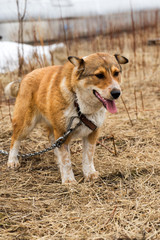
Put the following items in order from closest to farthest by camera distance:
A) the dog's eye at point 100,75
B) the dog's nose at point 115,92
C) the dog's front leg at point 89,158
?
the dog's nose at point 115,92
the dog's eye at point 100,75
the dog's front leg at point 89,158

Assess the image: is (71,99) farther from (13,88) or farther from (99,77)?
(13,88)

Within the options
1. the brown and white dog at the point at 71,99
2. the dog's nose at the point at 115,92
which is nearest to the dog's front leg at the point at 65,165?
the brown and white dog at the point at 71,99

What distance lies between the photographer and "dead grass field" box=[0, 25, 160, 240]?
2.33m

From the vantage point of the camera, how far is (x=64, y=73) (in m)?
3.16

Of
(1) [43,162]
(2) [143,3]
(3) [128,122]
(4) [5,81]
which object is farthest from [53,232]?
(2) [143,3]

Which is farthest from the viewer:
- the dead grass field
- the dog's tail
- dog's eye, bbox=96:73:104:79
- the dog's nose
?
the dog's tail

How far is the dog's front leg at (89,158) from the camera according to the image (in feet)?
10.8

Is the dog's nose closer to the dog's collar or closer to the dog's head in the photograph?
the dog's head

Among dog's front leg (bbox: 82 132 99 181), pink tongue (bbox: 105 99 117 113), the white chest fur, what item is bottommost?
dog's front leg (bbox: 82 132 99 181)

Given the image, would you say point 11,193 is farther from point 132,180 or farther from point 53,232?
point 132,180

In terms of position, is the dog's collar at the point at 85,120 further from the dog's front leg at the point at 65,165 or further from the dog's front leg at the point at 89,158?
the dog's front leg at the point at 65,165

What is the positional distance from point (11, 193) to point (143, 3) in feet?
47.9

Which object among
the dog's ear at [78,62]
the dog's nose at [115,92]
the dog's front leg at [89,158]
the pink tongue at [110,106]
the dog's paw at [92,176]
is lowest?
the dog's paw at [92,176]

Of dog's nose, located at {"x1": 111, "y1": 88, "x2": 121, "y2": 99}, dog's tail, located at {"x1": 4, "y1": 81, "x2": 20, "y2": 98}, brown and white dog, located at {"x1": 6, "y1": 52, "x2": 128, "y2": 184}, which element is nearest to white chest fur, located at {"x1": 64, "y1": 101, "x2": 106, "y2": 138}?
brown and white dog, located at {"x1": 6, "y1": 52, "x2": 128, "y2": 184}
